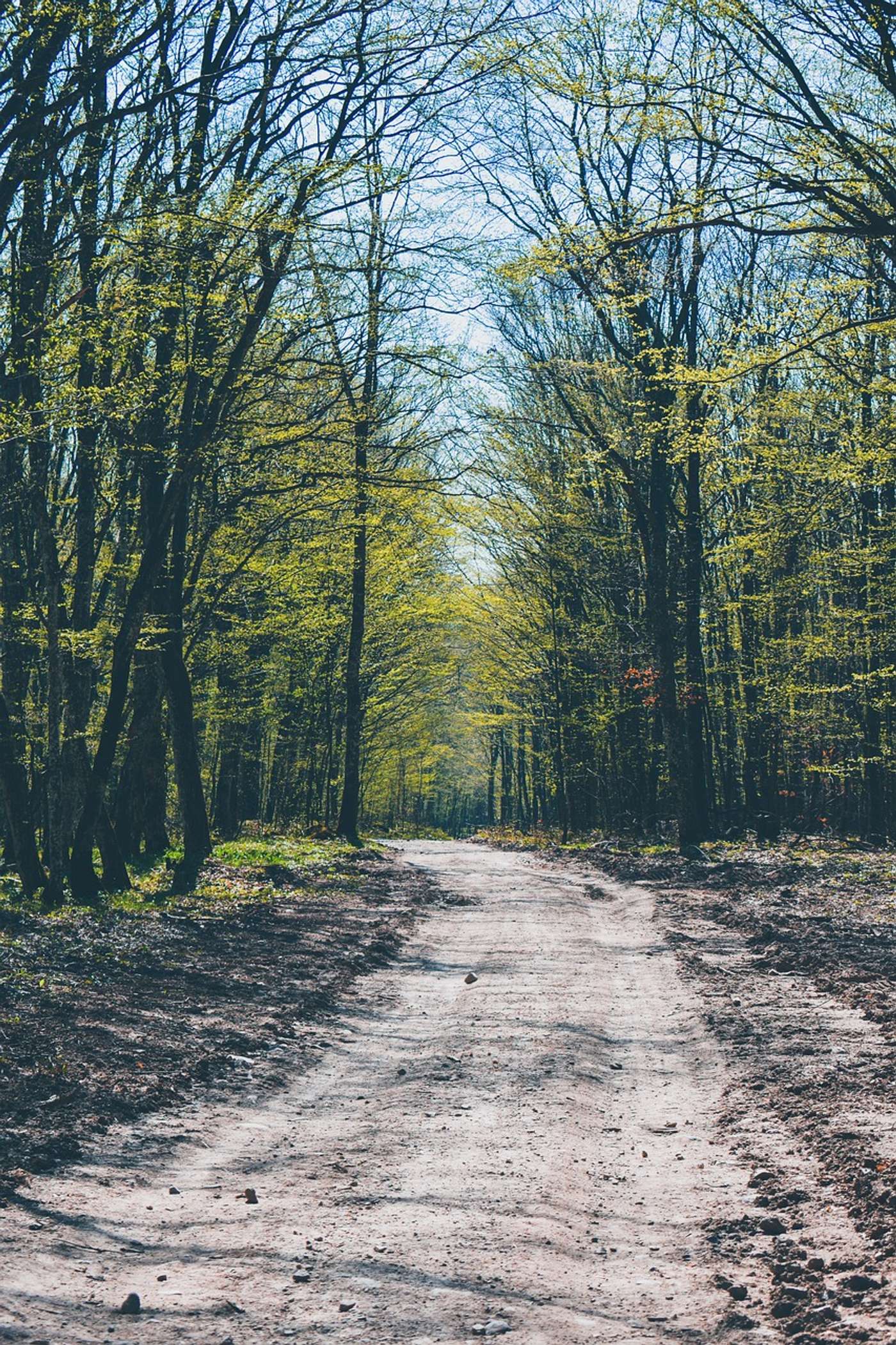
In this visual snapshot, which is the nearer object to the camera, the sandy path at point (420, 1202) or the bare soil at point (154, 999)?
the sandy path at point (420, 1202)

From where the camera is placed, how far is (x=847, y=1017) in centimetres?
757

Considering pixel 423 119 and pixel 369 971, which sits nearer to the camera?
pixel 369 971

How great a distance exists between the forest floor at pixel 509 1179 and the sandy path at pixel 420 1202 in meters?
0.01

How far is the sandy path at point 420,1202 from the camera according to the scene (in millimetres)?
3447

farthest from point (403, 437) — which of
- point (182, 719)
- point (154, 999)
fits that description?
point (154, 999)

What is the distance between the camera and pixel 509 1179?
4.68 metres

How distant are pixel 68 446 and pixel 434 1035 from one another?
1204cm

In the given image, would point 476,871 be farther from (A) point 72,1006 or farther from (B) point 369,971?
(A) point 72,1006

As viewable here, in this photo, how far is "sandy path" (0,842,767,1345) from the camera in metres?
3.45

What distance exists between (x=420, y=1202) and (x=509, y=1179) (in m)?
0.47

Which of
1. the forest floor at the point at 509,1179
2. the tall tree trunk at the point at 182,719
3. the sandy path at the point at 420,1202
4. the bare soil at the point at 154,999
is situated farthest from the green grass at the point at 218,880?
the sandy path at the point at 420,1202

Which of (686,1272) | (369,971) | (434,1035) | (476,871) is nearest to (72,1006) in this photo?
(434,1035)

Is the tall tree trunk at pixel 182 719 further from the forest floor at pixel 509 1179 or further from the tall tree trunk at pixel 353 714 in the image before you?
the tall tree trunk at pixel 353 714

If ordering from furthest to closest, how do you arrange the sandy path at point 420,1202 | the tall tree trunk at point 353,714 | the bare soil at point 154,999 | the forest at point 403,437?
the tall tree trunk at point 353,714, the forest at point 403,437, the bare soil at point 154,999, the sandy path at point 420,1202
